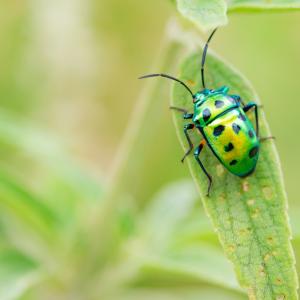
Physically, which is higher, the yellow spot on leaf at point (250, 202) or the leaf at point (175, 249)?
the leaf at point (175, 249)

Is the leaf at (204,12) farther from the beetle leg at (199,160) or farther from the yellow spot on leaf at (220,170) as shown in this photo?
the yellow spot on leaf at (220,170)

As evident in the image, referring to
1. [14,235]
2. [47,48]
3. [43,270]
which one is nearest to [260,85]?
[47,48]

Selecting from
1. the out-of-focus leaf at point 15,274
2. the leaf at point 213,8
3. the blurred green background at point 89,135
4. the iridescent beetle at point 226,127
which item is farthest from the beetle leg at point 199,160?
the out-of-focus leaf at point 15,274

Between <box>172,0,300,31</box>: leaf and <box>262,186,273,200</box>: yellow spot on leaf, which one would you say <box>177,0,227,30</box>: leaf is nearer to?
<box>172,0,300,31</box>: leaf

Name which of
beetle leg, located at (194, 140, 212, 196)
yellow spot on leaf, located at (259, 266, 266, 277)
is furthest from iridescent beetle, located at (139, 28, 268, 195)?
yellow spot on leaf, located at (259, 266, 266, 277)

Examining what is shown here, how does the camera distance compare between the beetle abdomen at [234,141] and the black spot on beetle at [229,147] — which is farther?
the black spot on beetle at [229,147]

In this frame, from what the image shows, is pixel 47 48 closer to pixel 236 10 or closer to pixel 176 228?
pixel 176 228
